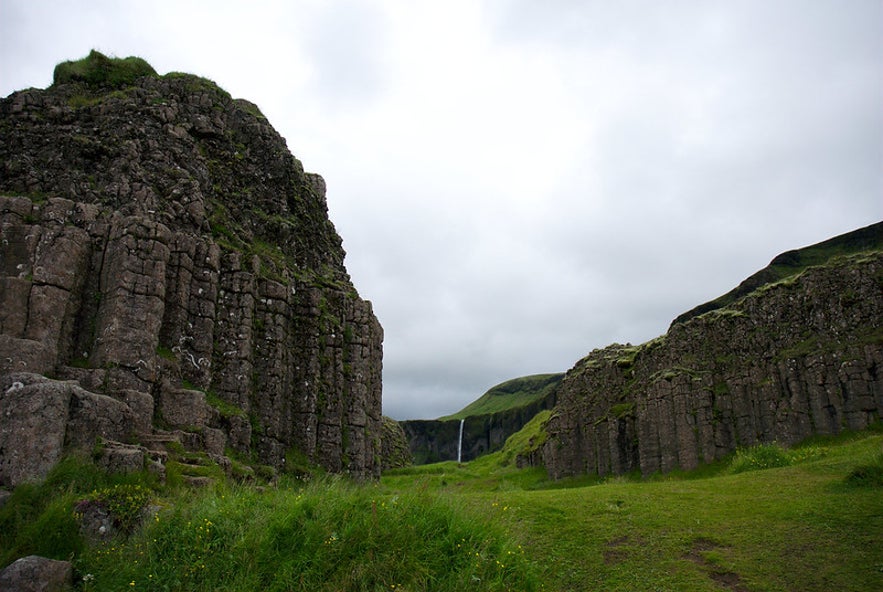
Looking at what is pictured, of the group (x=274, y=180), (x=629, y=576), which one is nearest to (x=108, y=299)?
(x=274, y=180)

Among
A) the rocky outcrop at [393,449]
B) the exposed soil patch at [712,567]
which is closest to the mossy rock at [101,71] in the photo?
the exposed soil patch at [712,567]

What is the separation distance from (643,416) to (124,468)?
122 ft

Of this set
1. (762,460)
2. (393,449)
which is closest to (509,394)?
(393,449)

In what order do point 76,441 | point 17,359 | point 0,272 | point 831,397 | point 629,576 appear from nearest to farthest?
point 629,576 → point 76,441 → point 17,359 → point 0,272 → point 831,397

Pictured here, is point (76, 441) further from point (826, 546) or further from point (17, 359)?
point (826, 546)

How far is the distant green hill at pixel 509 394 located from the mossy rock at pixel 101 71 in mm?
132896

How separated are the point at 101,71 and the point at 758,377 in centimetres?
3661

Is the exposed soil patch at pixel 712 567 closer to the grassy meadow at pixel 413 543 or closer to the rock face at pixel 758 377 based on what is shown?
the grassy meadow at pixel 413 543

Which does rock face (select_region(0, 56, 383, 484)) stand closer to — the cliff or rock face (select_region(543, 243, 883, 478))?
rock face (select_region(543, 243, 883, 478))

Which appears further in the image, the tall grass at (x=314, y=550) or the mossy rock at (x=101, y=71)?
the mossy rock at (x=101, y=71)

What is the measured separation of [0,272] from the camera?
52.6 ft

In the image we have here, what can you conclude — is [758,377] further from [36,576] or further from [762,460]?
[36,576]

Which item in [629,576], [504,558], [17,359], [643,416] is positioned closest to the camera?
[504,558]

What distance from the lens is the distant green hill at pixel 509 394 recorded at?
523 ft
